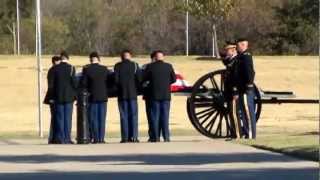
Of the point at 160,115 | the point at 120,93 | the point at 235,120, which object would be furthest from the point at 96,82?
the point at 235,120

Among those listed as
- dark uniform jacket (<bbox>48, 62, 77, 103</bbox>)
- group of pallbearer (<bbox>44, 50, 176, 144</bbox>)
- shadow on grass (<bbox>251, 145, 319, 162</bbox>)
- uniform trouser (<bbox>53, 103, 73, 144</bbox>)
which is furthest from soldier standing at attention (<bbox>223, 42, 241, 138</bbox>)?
uniform trouser (<bbox>53, 103, 73, 144</bbox>)

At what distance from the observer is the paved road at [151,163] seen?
11.7 metres

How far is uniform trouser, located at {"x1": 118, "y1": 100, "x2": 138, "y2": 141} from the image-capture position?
17.8 m

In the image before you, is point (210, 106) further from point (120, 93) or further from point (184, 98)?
point (184, 98)

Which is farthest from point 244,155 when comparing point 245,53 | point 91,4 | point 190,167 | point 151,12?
point 91,4

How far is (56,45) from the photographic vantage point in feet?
297

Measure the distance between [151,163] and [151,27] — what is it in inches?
3009

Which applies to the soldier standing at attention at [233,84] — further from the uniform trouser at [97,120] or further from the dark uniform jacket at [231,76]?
the uniform trouser at [97,120]

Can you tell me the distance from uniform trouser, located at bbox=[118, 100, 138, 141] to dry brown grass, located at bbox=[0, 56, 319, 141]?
4.69 meters

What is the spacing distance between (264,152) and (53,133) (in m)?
5.13

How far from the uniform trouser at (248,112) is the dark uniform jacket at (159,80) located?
4.85 feet

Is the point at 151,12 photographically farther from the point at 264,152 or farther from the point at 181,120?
the point at 264,152

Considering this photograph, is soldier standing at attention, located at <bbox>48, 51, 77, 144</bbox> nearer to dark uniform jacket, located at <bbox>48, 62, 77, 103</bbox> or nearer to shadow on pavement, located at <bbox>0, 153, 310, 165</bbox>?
dark uniform jacket, located at <bbox>48, 62, 77, 103</bbox>

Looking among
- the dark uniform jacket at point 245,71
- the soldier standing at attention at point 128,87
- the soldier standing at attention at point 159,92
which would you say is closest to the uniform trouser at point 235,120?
the dark uniform jacket at point 245,71
